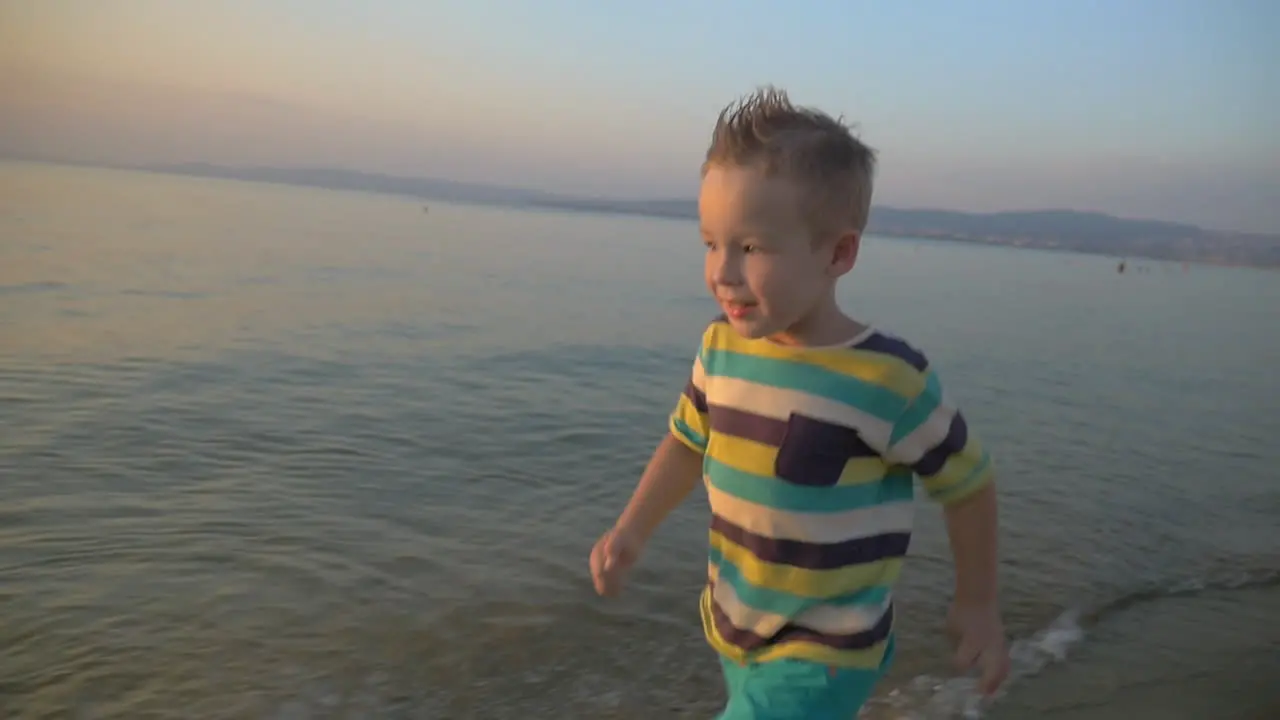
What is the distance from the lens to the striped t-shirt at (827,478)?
6.64 ft

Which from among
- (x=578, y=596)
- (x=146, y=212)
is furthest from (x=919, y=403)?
(x=146, y=212)

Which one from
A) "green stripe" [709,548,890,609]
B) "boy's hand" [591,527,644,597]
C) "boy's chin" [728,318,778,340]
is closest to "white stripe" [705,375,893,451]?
"boy's chin" [728,318,778,340]

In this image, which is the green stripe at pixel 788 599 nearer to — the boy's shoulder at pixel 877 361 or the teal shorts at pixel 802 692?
the teal shorts at pixel 802 692

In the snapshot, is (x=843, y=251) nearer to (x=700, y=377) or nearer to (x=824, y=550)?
(x=700, y=377)

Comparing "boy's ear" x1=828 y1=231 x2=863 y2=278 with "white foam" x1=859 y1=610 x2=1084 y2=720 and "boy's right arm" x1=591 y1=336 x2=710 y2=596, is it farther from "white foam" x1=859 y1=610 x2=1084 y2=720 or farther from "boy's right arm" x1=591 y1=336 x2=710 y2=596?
"white foam" x1=859 y1=610 x2=1084 y2=720

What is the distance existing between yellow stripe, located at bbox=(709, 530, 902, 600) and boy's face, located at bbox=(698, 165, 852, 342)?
508 mm

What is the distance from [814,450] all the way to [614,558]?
25.1 inches

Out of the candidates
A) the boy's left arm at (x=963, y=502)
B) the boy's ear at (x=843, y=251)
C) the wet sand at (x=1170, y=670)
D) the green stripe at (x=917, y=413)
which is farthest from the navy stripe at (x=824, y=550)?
the wet sand at (x=1170, y=670)

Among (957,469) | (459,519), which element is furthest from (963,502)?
(459,519)

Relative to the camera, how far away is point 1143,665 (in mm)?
4629

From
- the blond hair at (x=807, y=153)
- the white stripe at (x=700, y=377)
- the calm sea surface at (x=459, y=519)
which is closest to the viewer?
the blond hair at (x=807, y=153)

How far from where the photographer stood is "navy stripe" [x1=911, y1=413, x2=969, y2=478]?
80.1 inches

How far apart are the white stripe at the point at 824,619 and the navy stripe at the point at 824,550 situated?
10 centimetres

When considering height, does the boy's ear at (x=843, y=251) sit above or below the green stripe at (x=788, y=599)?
above
